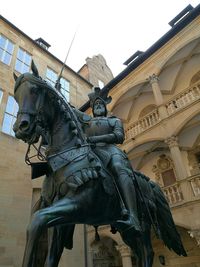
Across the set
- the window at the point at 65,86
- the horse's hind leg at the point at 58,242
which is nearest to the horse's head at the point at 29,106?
the horse's hind leg at the point at 58,242

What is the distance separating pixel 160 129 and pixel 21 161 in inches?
271

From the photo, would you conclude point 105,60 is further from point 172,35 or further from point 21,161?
point 21,161

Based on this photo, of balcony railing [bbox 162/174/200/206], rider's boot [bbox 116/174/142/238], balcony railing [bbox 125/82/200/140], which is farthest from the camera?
balcony railing [bbox 125/82/200/140]

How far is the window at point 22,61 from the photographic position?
14.2 m

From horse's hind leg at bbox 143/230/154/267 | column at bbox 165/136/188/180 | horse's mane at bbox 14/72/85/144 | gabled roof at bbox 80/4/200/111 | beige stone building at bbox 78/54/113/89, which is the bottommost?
horse's hind leg at bbox 143/230/154/267

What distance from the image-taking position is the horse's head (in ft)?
7.50

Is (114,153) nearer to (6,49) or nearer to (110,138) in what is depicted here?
(110,138)

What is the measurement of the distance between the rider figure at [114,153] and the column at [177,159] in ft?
23.0

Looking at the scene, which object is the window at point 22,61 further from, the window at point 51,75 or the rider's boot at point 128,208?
the rider's boot at point 128,208

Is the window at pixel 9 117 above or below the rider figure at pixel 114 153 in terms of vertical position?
above

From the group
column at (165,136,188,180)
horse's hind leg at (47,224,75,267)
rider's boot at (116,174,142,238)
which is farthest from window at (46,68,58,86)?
horse's hind leg at (47,224,75,267)

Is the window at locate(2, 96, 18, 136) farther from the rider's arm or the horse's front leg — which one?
the horse's front leg

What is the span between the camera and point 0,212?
9766 millimetres

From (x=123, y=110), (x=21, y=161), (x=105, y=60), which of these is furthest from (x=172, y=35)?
(x=105, y=60)
